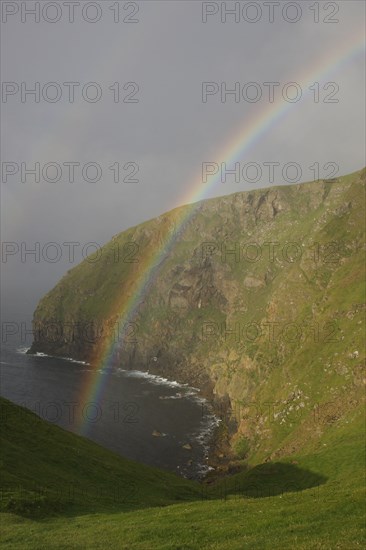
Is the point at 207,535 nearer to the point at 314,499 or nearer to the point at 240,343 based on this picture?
the point at 314,499

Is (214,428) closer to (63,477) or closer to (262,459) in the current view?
(262,459)

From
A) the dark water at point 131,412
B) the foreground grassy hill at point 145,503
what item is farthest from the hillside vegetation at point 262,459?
the dark water at point 131,412

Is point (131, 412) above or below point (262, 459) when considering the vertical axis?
below

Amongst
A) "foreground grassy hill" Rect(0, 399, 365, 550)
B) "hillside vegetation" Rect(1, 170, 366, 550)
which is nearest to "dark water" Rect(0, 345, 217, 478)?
"hillside vegetation" Rect(1, 170, 366, 550)

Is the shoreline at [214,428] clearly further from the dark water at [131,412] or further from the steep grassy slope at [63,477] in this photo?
the steep grassy slope at [63,477]

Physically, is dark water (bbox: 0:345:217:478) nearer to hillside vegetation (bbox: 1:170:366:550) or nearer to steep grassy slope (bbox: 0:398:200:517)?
hillside vegetation (bbox: 1:170:366:550)

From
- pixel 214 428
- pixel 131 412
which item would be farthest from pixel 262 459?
pixel 131 412
